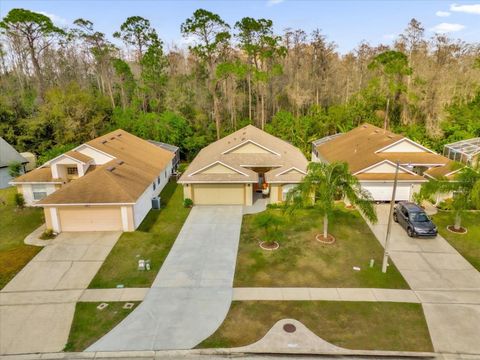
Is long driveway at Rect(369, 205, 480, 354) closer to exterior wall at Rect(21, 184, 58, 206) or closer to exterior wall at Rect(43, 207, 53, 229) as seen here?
exterior wall at Rect(43, 207, 53, 229)

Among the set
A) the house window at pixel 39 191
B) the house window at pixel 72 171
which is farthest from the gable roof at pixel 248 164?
the house window at pixel 39 191

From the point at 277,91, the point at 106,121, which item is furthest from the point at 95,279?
the point at 277,91

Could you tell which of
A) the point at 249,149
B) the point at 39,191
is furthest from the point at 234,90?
the point at 39,191

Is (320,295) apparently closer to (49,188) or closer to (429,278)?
(429,278)

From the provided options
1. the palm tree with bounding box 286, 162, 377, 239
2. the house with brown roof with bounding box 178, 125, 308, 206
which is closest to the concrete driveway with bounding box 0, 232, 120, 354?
the house with brown roof with bounding box 178, 125, 308, 206

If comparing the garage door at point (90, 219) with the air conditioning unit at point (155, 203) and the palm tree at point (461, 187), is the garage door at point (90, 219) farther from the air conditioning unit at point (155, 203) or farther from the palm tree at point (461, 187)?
the palm tree at point (461, 187)

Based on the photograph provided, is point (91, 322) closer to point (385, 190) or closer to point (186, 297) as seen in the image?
point (186, 297)
